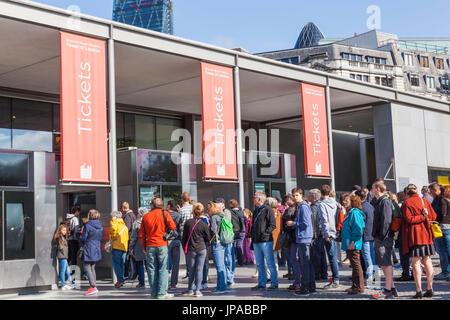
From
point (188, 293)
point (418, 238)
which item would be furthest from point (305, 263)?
point (188, 293)

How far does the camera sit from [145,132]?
981 inches

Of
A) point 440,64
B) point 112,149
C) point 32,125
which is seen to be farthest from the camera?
point 440,64

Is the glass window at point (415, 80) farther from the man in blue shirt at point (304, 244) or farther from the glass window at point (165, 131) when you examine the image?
the man in blue shirt at point (304, 244)

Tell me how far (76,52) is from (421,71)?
8629cm

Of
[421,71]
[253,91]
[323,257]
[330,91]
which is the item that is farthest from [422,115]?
[421,71]

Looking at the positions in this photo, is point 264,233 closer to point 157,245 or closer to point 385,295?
point 157,245

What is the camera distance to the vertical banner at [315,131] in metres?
19.8

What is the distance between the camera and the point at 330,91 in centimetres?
2305

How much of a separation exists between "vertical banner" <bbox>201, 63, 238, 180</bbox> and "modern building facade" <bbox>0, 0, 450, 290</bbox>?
14.1 inches

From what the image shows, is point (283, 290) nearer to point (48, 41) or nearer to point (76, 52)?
point (76, 52)

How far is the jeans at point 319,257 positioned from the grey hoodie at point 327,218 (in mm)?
445

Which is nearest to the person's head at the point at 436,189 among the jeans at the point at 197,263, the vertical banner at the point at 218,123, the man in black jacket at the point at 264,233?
the man in black jacket at the point at 264,233

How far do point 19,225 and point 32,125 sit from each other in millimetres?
9095

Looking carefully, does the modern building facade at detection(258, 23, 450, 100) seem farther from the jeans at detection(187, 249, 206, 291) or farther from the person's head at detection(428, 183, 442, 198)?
the jeans at detection(187, 249, 206, 291)
